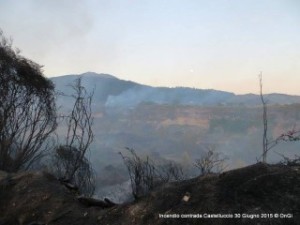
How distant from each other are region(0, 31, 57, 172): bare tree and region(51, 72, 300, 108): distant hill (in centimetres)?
9706

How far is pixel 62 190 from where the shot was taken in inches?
251

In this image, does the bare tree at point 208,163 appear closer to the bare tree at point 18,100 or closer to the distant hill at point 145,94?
the bare tree at point 18,100

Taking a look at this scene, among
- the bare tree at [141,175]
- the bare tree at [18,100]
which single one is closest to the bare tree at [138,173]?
the bare tree at [141,175]

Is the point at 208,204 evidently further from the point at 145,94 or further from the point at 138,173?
the point at 145,94

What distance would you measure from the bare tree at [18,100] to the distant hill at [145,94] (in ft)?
318

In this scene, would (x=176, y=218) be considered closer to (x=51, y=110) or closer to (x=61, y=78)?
(x=51, y=110)

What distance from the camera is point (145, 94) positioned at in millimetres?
116500

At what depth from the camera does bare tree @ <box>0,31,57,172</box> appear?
9.39 m

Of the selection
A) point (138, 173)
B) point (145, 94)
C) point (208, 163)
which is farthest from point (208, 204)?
point (145, 94)

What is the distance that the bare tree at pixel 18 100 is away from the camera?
30.8ft

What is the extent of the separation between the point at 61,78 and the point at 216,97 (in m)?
52.7

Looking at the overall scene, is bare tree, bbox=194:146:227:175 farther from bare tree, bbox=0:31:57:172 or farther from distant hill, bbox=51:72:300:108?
distant hill, bbox=51:72:300:108

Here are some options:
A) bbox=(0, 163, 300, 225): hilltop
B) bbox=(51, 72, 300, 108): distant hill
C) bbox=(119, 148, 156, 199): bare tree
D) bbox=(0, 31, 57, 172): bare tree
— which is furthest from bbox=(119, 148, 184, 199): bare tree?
bbox=(51, 72, 300, 108): distant hill

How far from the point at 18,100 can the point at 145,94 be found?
106810 millimetres
